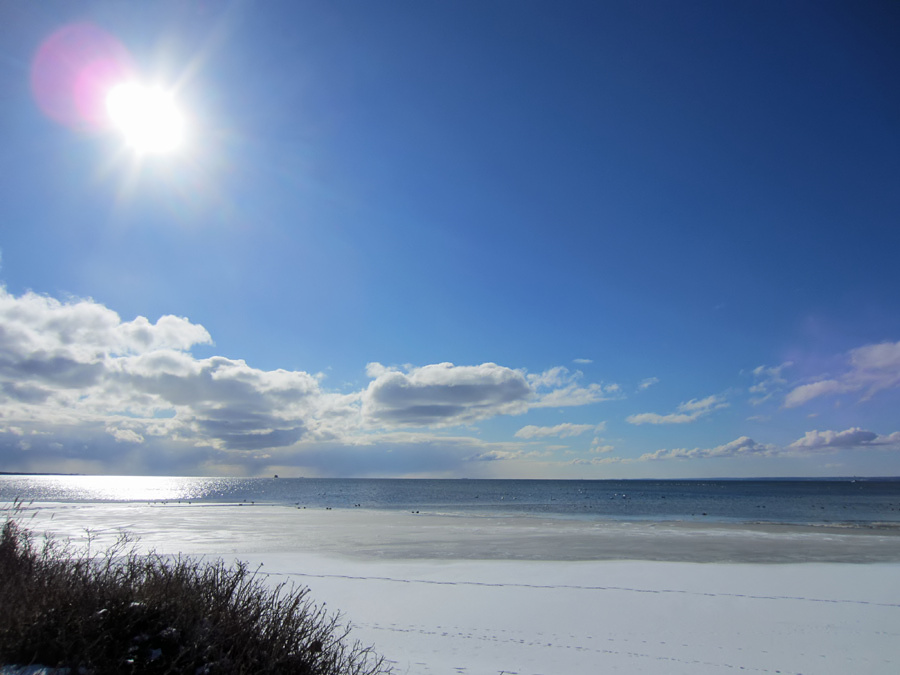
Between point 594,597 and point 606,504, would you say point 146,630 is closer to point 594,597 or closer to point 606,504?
point 594,597

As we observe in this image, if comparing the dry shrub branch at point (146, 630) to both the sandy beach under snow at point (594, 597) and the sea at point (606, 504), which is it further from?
the sea at point (606, 504)

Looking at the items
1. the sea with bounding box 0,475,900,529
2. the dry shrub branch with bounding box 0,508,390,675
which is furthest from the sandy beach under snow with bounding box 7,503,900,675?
the sea with bounding box 0,475,900,529

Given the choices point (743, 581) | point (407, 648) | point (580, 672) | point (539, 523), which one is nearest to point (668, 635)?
point (580, 672)

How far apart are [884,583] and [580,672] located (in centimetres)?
1366

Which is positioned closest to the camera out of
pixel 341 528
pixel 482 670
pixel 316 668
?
pixel 316 668

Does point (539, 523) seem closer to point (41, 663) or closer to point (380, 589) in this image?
point (380, 589)

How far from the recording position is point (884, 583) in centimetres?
1559

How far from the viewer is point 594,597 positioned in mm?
13117

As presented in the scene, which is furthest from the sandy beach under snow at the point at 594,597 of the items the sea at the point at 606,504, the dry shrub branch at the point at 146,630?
the sea at the point at 606,504

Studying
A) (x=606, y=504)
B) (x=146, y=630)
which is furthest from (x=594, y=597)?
(x=606, y=504)

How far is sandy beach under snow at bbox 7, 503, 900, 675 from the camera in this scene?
28.9 feet

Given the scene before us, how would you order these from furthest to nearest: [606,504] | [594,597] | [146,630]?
[606,504]
[594,597]
[146,630]

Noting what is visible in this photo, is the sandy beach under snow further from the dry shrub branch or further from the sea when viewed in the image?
the sea

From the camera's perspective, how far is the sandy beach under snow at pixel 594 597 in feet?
28.9
